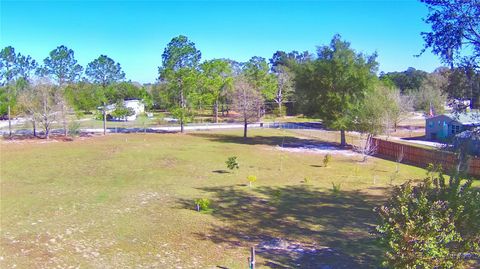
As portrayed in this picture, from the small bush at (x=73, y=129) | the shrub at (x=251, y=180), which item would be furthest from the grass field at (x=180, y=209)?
the small bush at (x=73, y=129)

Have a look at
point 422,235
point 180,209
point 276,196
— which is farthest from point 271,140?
point 422,235

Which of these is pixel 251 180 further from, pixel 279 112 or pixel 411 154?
pixel 279 112

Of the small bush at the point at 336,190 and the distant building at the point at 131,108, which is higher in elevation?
the distant building at the point at 131,108

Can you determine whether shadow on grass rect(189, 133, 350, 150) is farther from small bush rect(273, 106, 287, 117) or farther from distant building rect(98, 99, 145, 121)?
small bush rect(273, 106, 287, 117)

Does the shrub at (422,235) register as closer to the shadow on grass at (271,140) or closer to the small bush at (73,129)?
the shadow on grass at (271,140)

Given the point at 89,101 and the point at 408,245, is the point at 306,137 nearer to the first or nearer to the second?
the point at 89,101
